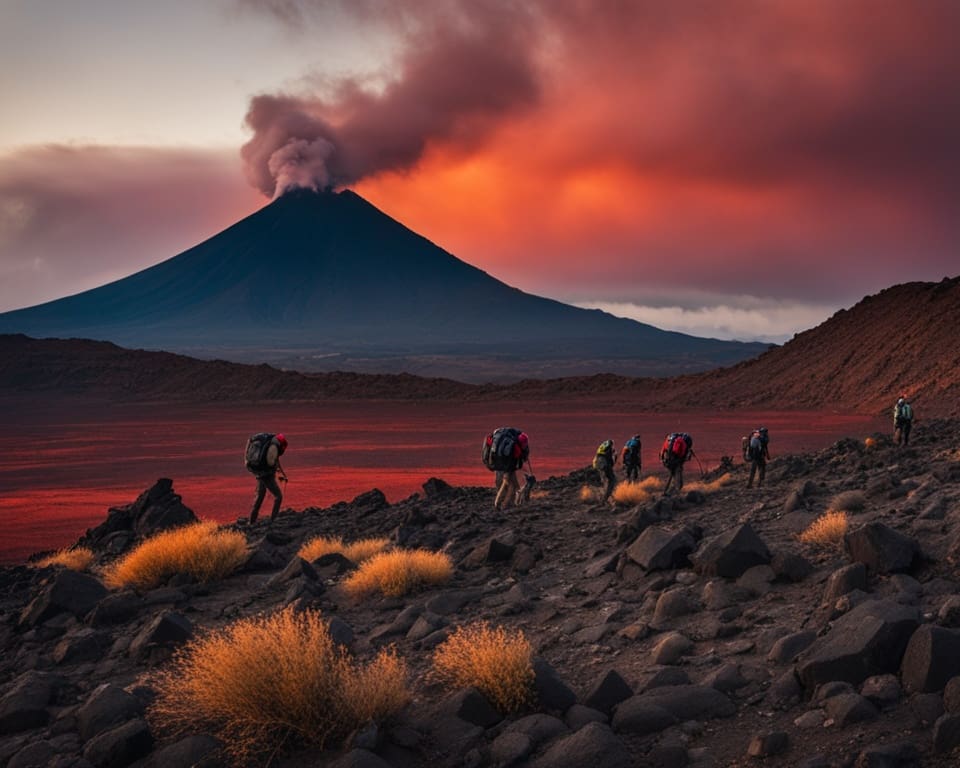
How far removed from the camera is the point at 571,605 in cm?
838

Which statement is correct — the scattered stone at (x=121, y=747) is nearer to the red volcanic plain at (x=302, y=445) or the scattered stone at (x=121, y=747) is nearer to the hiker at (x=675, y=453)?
the hiker at (x=675, y=453)

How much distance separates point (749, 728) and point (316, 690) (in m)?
2.85

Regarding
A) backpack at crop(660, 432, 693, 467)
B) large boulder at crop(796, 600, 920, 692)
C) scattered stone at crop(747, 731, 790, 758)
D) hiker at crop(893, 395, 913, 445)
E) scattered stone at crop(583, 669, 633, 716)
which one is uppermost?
hiker at crop(893, 395, 913, 445)

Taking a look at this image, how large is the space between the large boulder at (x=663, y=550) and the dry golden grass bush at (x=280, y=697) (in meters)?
3.46

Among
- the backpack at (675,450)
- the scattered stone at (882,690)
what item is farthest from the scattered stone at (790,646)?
the backpack at (675,450)

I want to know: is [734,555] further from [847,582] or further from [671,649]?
[671,649]

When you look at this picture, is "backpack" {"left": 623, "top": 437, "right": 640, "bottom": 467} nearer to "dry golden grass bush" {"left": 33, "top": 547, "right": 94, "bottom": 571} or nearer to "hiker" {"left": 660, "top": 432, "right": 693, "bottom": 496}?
"hiker" {"left": 660, "top": 432, "right": 693, "bottom": 496}

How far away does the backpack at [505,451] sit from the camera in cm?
1553

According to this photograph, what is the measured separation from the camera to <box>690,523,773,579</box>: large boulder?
7.80m

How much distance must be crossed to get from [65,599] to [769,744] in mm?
8380

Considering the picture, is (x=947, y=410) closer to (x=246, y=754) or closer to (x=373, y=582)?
(x=373, y=582)

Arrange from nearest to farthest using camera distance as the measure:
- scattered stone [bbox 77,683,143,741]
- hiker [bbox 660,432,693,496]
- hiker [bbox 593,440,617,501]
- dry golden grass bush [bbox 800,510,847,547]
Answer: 1. scattered stone [bbox 77,683,143,741]
2. dry golden grass bush [bbox 800,510,847,547]
3. hiker [bbox 593,440,617,501]
4. hiker [bbox 660,432,693,496]

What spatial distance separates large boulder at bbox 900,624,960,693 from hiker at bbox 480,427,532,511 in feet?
34.3

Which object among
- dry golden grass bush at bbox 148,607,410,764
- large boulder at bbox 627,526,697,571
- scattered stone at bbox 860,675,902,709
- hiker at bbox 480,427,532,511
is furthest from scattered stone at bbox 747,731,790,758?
hiker at bbox 480,427,532,511
